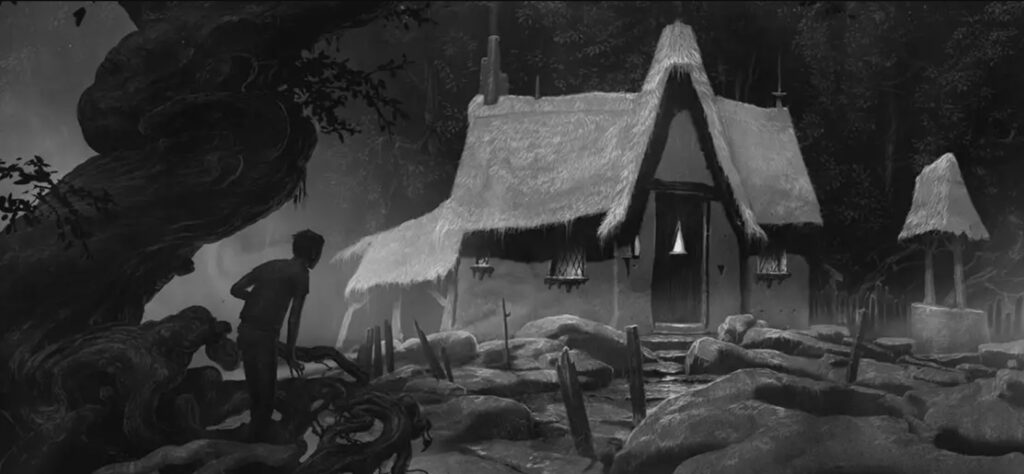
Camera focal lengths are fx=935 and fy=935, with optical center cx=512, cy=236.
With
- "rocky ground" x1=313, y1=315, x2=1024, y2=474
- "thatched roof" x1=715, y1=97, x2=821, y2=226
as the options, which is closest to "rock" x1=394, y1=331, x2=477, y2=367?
"rocky ground" x1=313, y1=315, x2=1024, y2=474

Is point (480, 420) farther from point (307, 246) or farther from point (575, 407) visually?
point (307, 246)

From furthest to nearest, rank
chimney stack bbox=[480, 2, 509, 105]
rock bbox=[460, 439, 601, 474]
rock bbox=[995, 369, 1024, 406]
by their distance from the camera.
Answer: chimney stack bbox=[480, 2, 509, 105] → rock bbox=[995, 369, 1024, 406] → rock bbox=[460, 439, 601, 474]

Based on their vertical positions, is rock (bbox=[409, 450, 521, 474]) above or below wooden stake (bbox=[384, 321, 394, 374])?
below

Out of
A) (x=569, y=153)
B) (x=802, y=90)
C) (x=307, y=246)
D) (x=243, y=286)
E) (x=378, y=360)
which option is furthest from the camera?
(x=569, y=153)

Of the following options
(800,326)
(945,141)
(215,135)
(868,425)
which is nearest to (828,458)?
(868,425)

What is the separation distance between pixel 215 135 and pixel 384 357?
62.1 inches

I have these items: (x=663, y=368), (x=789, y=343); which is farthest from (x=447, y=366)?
(x=789, y=343)

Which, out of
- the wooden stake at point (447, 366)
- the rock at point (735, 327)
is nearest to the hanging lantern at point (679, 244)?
the rock at point (735, 327)

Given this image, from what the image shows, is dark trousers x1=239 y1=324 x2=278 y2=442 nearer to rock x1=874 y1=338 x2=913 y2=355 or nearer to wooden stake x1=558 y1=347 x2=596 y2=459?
wooden stake x1=558 y1=347 x2=596 y2=459

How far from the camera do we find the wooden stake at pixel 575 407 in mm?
5156

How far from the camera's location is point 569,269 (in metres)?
5.70

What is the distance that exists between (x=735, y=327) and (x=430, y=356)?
6.06 feet

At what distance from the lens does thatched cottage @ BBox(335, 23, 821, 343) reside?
5.66m

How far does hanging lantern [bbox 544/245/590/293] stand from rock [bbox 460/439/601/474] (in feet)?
3.20
